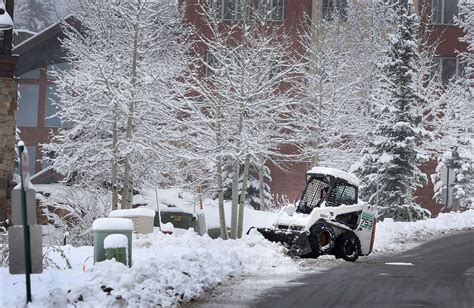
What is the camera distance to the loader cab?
66.3ft

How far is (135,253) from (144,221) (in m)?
4.86

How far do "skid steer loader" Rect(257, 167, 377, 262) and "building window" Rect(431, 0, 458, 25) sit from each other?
33.4m

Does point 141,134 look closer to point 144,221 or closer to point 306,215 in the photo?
point 144,221

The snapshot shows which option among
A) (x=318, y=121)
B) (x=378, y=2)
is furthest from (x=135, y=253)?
(x=378, y=2)

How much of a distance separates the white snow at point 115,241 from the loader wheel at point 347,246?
8376 mm

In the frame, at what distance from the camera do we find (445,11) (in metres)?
51.3

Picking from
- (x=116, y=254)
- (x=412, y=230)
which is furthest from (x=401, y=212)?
(x=116, y=254)

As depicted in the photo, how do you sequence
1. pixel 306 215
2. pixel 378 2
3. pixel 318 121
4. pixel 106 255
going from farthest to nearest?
1. pixel 378 2
2. pixel 318 121
3. pixel 306 215
4. pixel 106 255

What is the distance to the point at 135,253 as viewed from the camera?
53.2ft

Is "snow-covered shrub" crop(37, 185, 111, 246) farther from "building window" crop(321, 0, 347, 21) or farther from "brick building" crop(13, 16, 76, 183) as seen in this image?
"building window" crop(321, 0, 347, 21)

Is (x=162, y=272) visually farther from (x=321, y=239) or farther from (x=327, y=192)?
(x=327, y=192)

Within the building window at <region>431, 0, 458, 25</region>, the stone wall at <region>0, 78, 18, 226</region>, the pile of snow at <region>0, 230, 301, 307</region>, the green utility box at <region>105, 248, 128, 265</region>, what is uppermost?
the building window at <region>431, 0, 458, 25</region>

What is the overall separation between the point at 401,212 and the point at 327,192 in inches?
601

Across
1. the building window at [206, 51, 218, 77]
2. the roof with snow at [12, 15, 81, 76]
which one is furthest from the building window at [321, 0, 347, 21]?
the roof with snow at [12, 15, 81, 76]
